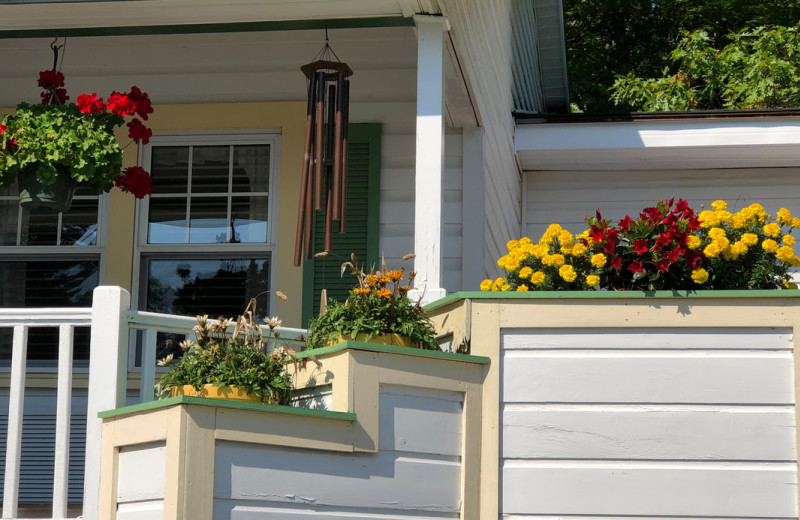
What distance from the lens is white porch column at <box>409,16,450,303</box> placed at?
5172mm

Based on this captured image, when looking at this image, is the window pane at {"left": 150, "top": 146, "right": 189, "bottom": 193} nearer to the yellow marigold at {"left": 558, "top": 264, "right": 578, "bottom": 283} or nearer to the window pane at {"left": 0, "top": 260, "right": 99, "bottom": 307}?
the window pane at {"left": 0, "top": 260, "right": 99, "bottom": 307}

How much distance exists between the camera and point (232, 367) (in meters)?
4.35

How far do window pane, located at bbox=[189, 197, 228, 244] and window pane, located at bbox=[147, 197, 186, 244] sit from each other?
0.21ft

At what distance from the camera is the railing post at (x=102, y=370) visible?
14.5 feet

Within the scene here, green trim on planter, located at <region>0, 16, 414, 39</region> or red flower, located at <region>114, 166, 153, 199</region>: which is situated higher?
green trim on planter, located at <region>0, 16, 414, 39</region>

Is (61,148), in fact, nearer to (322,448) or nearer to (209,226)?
(209,226)

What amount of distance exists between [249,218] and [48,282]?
4.32 ft

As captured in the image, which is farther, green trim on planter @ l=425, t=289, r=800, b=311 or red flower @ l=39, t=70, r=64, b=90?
red flower @ l=39, t=70, r=64, b=90

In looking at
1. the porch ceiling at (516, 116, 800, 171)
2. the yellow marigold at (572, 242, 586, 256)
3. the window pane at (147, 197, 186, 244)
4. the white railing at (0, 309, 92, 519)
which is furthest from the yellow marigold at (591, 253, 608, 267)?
the porch ceiling at (516, 116, 800, 171)

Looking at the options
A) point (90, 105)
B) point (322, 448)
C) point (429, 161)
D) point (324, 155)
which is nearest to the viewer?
point (322, 448)

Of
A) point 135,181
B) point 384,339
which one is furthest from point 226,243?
point 384,339

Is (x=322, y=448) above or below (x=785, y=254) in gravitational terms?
below

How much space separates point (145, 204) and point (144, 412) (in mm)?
3035

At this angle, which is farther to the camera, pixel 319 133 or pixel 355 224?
pixel 355 224
